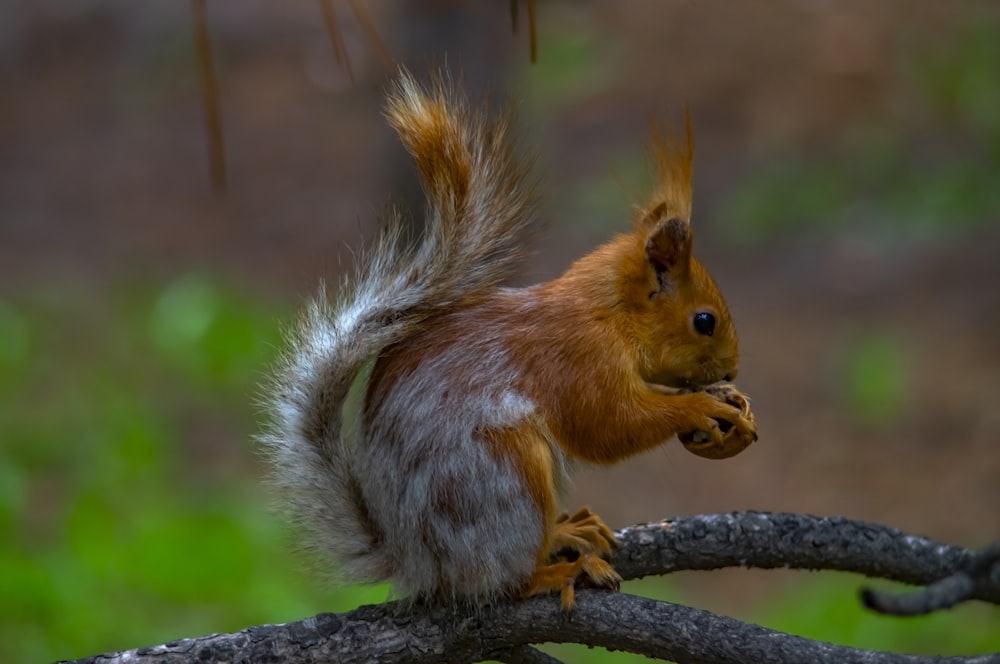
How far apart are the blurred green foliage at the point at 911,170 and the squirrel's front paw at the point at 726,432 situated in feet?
14.0

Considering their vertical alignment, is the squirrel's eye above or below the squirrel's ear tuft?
below

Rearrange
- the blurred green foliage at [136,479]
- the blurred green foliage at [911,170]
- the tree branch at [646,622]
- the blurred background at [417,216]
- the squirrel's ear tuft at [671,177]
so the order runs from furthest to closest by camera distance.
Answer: the blurred green foliage at [911,170]
the blurred background at [417,216]
the blurred green foliage at [136,479]
the squirrel's ear tuft at [671,177]
the tree branch at [646,622]

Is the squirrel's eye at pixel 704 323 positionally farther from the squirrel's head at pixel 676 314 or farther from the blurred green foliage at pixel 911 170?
the blurred green foliage at pixel 911 170

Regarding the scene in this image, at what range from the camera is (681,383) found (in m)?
1.94

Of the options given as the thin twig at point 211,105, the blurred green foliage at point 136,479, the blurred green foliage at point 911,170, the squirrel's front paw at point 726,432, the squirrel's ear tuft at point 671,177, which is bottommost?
the squirrel's front paw at point 726,432

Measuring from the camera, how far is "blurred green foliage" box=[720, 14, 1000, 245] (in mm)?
5828

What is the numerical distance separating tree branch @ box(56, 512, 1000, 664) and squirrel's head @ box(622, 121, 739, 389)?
10.0 inches

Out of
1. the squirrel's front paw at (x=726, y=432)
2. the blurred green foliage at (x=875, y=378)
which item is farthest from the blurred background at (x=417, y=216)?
the squirrel's front paw at (x=726, y=432)

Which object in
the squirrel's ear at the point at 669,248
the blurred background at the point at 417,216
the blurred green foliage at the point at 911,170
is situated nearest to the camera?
the squirrel's ear at the point at 669,248

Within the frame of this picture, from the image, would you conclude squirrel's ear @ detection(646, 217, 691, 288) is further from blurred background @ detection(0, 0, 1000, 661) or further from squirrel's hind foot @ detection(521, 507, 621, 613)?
squirrel's hind foot @ detection(521, 507, 621, 613)

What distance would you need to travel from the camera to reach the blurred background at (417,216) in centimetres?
349

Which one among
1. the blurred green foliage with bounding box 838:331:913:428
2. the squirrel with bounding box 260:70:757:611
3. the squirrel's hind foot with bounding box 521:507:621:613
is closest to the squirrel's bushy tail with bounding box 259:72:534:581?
the squirrel with bounding box 260:70:757:611

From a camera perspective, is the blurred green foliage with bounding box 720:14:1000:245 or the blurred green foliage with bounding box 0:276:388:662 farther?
the blurred green foliage with bounding box 720:14:1000:245

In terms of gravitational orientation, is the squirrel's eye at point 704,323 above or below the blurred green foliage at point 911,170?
below
